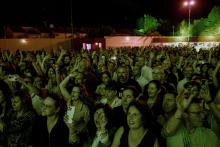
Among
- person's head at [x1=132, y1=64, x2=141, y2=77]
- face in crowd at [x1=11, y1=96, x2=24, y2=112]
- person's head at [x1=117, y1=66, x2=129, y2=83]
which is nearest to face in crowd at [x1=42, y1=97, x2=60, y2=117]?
face in crowd at [x1=11, y1=96, x2=24, y2=112]

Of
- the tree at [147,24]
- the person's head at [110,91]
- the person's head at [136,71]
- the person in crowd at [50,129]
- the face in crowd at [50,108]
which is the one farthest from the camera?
the tree at [147,24]

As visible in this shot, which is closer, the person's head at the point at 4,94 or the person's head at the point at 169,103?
the person's head at the point at 169,103

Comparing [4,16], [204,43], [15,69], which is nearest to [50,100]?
[15,69]

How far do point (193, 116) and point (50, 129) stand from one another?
5.58 ft

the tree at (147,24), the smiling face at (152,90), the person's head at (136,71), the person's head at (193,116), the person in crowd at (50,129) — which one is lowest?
the person in crowd at (50,129)

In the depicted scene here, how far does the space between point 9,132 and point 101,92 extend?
179 centimetres

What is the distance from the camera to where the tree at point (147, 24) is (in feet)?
209

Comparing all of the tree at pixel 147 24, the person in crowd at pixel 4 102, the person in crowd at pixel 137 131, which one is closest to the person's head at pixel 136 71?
the person in crowd at pixel 4 102

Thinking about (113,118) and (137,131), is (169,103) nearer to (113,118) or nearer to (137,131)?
(113,118)

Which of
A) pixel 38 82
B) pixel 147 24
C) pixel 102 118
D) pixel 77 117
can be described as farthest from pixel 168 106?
pixel 147 24

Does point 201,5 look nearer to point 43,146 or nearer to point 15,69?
point 15,69

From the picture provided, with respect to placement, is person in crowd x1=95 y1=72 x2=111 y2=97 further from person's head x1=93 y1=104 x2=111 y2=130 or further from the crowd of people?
person's head x1=93 y1=104 x2=111 y2=130

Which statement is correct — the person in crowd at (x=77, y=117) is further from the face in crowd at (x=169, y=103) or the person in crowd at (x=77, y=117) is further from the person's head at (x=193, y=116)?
the person's head at (x=193, y=116)

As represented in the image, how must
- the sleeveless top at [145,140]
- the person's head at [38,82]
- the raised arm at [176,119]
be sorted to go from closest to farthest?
the sleeveless top at [145,140] → the raised arm at [176,119] → the person's head at [38,82]
